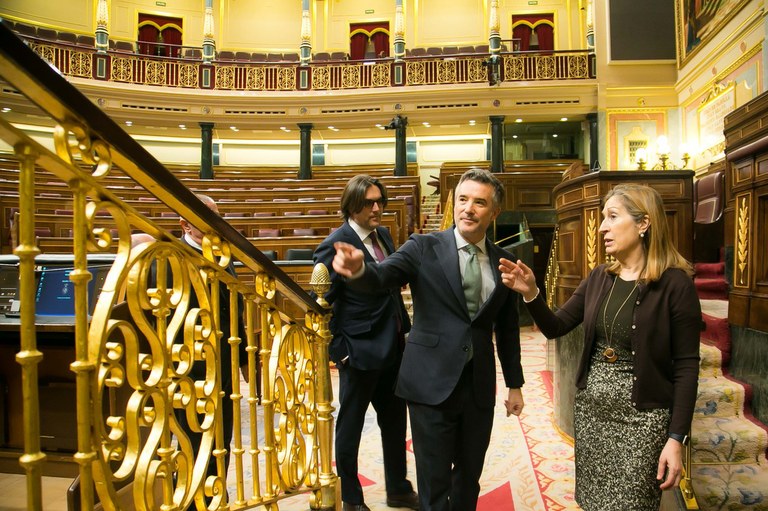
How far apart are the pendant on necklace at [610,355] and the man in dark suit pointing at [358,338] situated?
78 centimetres

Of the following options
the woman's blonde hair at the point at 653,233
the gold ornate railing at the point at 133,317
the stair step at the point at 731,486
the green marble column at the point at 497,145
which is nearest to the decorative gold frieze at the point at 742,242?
the stair step at the point at 731,486

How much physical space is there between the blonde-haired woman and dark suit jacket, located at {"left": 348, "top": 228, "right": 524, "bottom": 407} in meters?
0.16

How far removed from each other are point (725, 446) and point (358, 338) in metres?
1.57

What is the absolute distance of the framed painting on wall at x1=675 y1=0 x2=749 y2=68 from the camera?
7.37 m

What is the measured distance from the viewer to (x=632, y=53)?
34.5ft

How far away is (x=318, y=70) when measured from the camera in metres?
12.4

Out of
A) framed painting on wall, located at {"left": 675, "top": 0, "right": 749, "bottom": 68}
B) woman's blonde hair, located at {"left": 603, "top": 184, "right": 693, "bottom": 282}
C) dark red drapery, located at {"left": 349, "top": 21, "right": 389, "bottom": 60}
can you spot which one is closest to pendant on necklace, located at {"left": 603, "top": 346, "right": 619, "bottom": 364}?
woman's blonde hair, located at {"left": 603, "top": 184, "right": 693, "bottom": 282}

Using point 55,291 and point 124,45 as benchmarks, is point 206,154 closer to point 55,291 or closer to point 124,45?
point 124,45

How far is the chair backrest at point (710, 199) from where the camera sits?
5367 mm

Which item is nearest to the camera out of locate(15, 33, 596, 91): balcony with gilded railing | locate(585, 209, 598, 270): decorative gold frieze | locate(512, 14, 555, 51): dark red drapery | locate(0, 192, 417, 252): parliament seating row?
locate(585, 209, 598, 270): decorative gold frieze

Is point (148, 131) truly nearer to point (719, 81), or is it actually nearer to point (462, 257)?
point (719, 81)

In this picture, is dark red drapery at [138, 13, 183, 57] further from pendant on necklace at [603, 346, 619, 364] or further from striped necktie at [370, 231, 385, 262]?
pendant on necklace at [603, 346, 619, 364]

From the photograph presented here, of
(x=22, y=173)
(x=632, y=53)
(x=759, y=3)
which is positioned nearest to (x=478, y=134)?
(x=632, y=53)

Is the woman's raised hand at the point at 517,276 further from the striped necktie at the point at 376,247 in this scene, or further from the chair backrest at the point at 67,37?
the chair backrest at the point at 67,37
